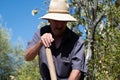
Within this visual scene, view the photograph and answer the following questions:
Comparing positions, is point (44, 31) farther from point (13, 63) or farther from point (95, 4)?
point (13, 63)

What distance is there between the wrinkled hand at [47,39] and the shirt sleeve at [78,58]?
0.37 m

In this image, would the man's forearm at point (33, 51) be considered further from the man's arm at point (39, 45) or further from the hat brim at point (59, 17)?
the hat brim at point (59, 17)

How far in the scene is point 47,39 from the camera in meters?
4.97

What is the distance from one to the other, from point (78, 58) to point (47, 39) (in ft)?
1.50

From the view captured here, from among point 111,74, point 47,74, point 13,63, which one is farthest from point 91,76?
point 13,63

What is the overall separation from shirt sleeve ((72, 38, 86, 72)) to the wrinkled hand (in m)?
0.37

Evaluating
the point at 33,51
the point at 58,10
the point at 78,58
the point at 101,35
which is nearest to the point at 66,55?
the point at 78,58

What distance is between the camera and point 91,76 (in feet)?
46.3

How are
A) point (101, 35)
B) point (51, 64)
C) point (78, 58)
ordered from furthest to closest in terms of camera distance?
point (101, 35) → point (78, 58) → point (51, 64)

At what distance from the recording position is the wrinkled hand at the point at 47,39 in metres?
4.98

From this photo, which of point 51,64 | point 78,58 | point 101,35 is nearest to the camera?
point 51,64

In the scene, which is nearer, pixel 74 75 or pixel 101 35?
pixel 74 75

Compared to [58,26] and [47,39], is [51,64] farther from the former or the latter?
[58,26]

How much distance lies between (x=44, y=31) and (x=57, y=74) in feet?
1.70
